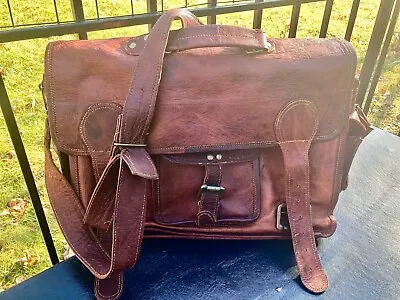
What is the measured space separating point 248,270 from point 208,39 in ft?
1.27

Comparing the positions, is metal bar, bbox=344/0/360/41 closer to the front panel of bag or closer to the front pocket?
the front panel of bag

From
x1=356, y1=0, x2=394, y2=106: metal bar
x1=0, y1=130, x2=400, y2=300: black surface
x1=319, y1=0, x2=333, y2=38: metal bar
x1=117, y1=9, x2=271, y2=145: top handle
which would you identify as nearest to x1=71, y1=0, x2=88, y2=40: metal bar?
x1=117, y1=9, x2=271, y2=145: top handle

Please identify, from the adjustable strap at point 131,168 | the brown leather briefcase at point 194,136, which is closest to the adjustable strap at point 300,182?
the brown leather briefcase at point 194,136

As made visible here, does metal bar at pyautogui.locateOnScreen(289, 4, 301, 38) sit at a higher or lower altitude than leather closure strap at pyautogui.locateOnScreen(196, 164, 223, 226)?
higher

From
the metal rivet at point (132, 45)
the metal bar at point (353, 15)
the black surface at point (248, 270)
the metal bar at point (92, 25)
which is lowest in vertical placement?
the black surface at point (248, 270)

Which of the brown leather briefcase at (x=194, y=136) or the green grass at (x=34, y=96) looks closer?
the brown leather briefcase at (x=194, y=136)

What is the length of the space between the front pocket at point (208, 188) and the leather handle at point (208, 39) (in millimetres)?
170

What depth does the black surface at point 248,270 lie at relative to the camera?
71 centimetres

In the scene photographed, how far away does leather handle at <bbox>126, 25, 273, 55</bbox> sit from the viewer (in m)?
0.67

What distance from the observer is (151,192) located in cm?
72

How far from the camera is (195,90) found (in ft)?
2.24

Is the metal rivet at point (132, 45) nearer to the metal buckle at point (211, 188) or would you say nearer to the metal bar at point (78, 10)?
the metal bar at point (78, 10)

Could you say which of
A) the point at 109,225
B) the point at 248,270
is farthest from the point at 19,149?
the point at 248,270

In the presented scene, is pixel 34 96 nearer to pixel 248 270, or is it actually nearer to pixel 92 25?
pixel 92 25
